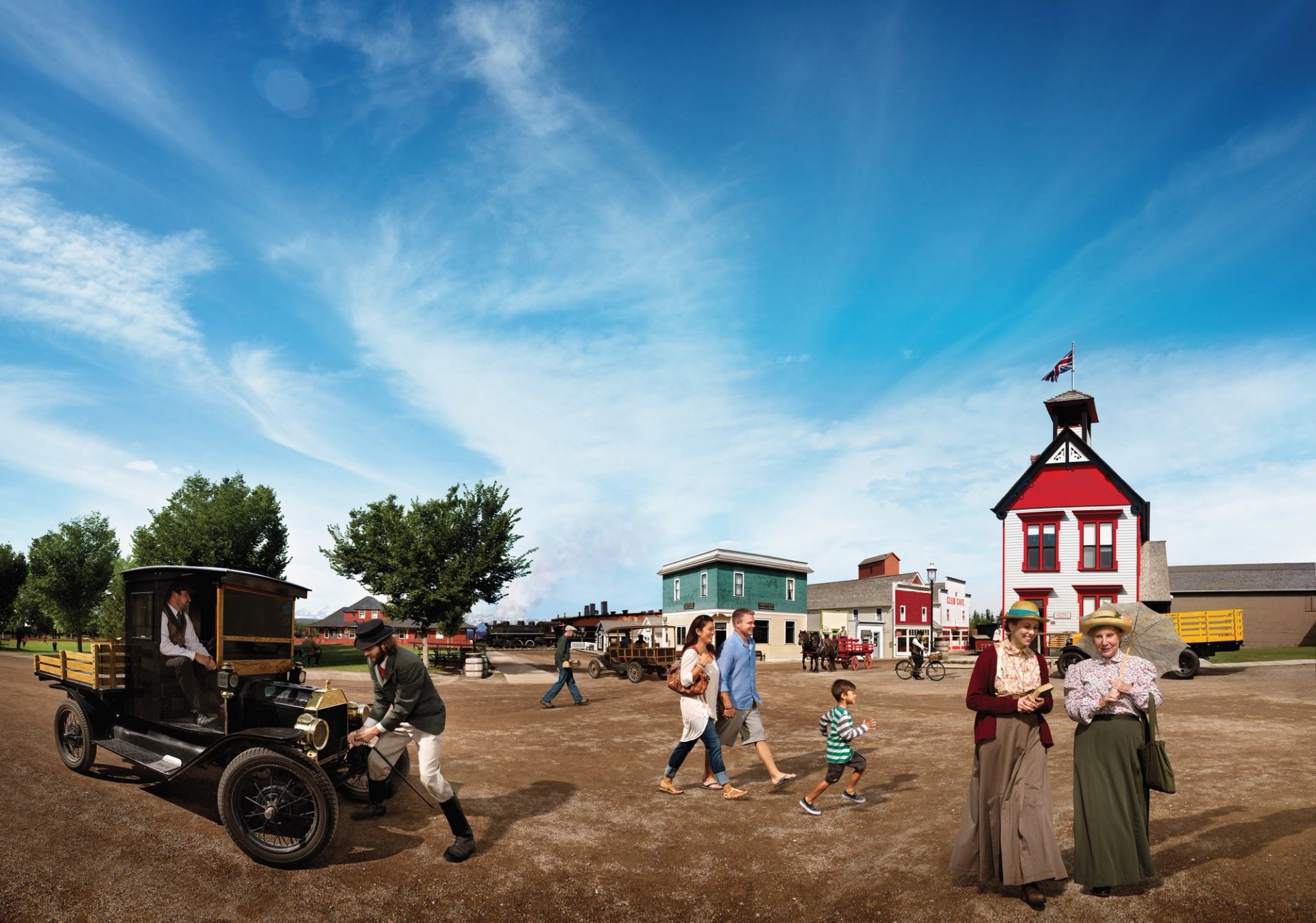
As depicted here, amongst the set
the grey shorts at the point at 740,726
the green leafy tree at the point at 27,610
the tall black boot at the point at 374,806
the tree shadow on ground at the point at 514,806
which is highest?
the grey shorts at the point at 740,726

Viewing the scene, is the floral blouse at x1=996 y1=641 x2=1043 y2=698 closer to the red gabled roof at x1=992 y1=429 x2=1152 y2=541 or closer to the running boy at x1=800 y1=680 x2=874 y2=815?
the running boy at x1=800 y1=680 x2=874 y2=815

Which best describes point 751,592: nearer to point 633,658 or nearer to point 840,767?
point 633,658

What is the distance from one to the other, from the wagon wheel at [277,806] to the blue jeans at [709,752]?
3.57 metres

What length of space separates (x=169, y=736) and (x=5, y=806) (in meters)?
1.44

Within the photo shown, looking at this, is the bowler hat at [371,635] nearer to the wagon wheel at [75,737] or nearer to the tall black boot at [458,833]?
the tall black boot at [458,833]

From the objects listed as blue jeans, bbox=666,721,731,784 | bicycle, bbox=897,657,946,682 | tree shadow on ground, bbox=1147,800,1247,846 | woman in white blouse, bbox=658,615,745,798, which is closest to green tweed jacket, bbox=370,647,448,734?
woman in white blouse, bbox=658,615,745,798

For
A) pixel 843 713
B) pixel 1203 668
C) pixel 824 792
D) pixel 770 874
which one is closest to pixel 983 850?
pixel 770 874

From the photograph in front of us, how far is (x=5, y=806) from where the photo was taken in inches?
282

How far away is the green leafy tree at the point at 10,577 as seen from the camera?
45156 millimetres

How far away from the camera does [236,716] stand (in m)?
7.11

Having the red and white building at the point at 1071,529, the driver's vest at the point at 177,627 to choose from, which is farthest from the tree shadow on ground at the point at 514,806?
the red and white building at the point at 1071,529

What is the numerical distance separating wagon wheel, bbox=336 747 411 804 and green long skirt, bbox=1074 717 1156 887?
543 cm

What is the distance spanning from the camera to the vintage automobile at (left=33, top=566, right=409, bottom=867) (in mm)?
5934

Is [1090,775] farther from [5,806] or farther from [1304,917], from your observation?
[5,806]
